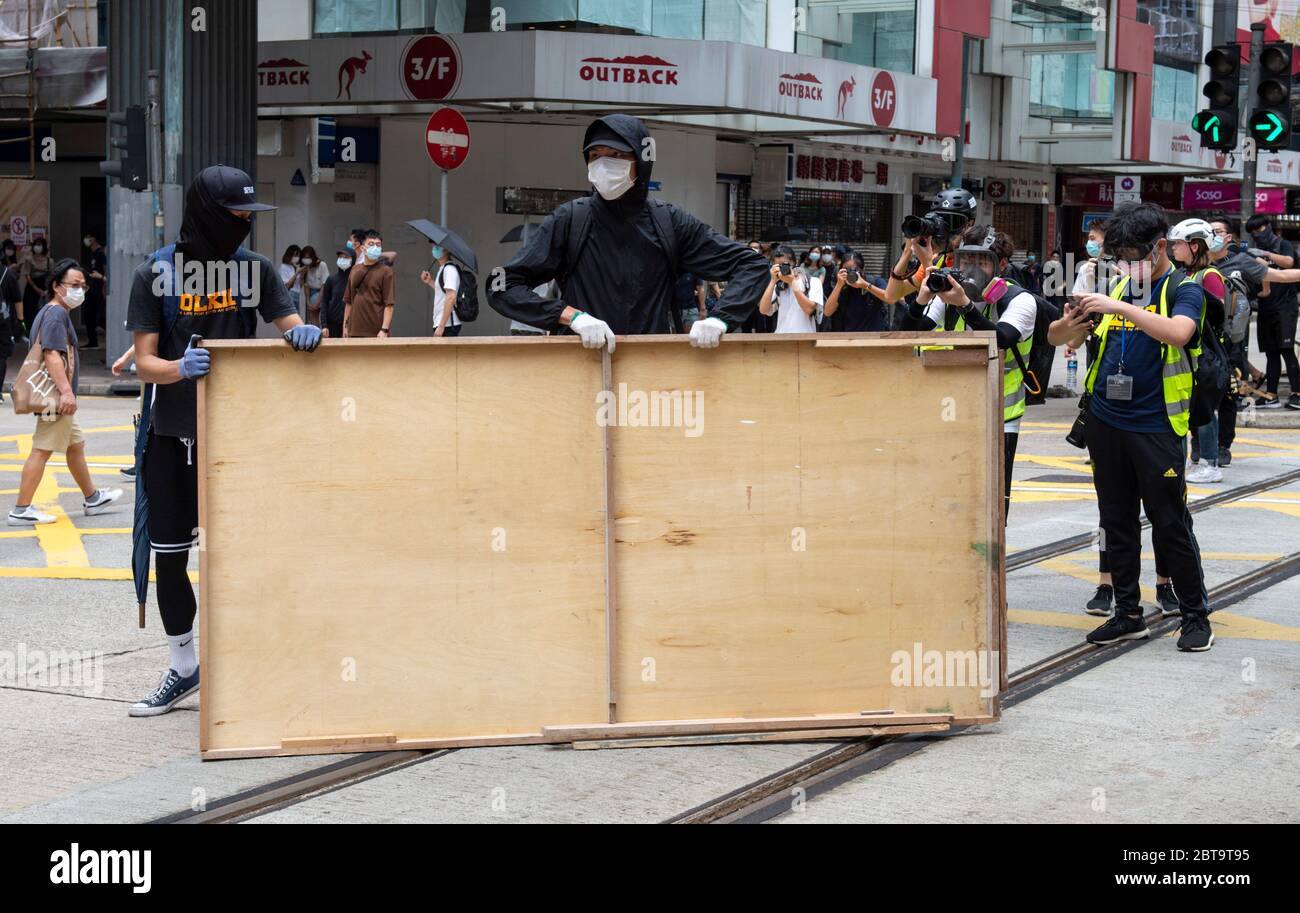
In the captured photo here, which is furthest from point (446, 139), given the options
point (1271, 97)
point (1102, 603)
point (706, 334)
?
point (706, 334)

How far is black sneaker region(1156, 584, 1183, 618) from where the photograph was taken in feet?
26.6

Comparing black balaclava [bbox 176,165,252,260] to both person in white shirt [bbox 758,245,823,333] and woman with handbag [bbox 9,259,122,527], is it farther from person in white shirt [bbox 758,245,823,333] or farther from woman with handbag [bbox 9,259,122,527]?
person in white shirt [bbox 758,245,823,333]

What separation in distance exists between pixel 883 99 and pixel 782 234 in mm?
3712

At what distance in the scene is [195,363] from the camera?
5.56 metres

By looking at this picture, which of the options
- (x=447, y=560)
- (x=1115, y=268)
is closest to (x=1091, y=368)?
(x=1115, y=268)

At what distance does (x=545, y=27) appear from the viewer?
24469 millimetres

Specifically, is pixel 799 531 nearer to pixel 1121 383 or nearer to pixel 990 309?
pixel 1121 383

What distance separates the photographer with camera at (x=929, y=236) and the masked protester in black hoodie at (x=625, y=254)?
146 cm

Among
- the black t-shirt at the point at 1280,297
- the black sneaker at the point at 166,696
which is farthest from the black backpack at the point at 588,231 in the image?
the black t-shirt at the point at 1280,297

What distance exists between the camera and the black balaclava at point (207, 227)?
20.1 feet

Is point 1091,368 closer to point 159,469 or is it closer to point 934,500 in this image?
point 934,500

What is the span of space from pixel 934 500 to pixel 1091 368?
2113 mm

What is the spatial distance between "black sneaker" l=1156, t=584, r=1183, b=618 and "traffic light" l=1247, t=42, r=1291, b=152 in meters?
10.3
